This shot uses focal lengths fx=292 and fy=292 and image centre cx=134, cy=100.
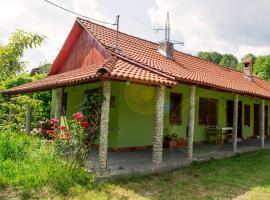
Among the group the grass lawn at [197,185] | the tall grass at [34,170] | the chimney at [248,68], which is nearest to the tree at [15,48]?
the tall grass at [34,170]

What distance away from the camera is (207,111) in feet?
51.8

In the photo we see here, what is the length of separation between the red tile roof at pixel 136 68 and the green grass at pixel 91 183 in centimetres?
242

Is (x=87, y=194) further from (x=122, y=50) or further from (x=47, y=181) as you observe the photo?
(x=122, y=50)

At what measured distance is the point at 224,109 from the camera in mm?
17141

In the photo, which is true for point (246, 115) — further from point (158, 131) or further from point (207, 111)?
point (158, 131)

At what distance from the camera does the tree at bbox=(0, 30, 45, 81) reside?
7395 millimetres

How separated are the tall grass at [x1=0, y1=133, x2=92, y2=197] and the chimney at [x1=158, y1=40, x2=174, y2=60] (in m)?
7.77

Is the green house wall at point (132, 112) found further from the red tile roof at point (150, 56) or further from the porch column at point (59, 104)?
the red tile roof at point (150, 56)

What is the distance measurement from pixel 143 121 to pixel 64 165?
5599 mm

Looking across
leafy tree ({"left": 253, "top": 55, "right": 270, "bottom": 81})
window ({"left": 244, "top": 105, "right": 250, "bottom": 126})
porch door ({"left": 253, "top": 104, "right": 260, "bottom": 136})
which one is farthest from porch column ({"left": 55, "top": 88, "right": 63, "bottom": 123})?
leafy tree ({"left": 253, "top": 55, "right": 270, "bottom": 81})

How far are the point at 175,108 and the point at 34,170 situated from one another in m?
8.33

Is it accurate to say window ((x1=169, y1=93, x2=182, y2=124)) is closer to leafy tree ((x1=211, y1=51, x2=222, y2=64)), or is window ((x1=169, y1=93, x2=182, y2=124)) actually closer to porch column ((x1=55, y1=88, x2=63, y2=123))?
porch column ((x1=55, y1=88, x2=63, y2=123))

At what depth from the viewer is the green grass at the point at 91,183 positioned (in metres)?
6.35

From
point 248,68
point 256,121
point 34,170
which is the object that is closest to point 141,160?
point 34,170
